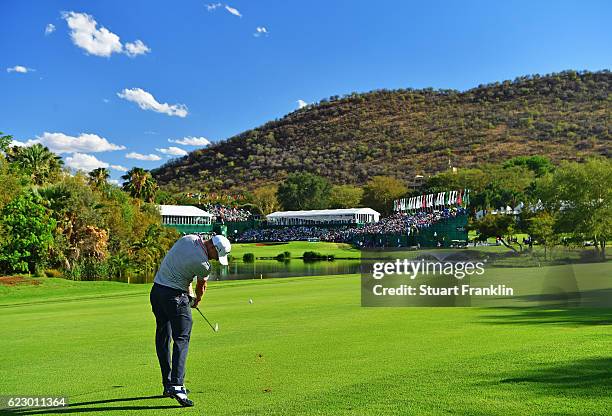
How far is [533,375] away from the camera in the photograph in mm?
7609

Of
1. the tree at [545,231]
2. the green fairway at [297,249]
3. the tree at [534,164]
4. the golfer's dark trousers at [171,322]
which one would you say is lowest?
the golfer's dark trousers at [171,322]

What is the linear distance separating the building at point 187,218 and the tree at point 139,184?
2695 cm

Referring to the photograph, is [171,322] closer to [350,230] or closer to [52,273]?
[52,273]

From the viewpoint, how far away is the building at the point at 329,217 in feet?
412

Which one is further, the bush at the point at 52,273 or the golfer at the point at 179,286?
the bush at the point at 52,273

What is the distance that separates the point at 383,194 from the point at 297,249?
40.4m

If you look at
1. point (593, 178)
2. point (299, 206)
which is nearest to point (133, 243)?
point (593, 178)

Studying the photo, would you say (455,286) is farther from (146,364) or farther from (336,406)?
(336,406)

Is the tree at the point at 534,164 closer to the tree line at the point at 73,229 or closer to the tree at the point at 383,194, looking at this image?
the tree at the point at 383,194

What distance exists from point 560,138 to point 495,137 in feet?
68.8

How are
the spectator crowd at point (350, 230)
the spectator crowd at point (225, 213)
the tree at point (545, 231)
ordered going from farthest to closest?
1. the spectator crowd at point (225, 213)
2. the spectator crowd at point (350, 230)
3. the tree at point (545, 231)

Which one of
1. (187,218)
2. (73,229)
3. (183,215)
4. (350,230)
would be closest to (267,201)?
(187,218)

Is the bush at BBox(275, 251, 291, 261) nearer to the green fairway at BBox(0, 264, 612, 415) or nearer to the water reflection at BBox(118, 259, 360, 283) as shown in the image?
the water reflection at BBox(118, 259, 360, 283)

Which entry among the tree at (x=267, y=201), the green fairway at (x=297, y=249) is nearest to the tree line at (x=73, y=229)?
the green fairway at (x=297, y=249)
